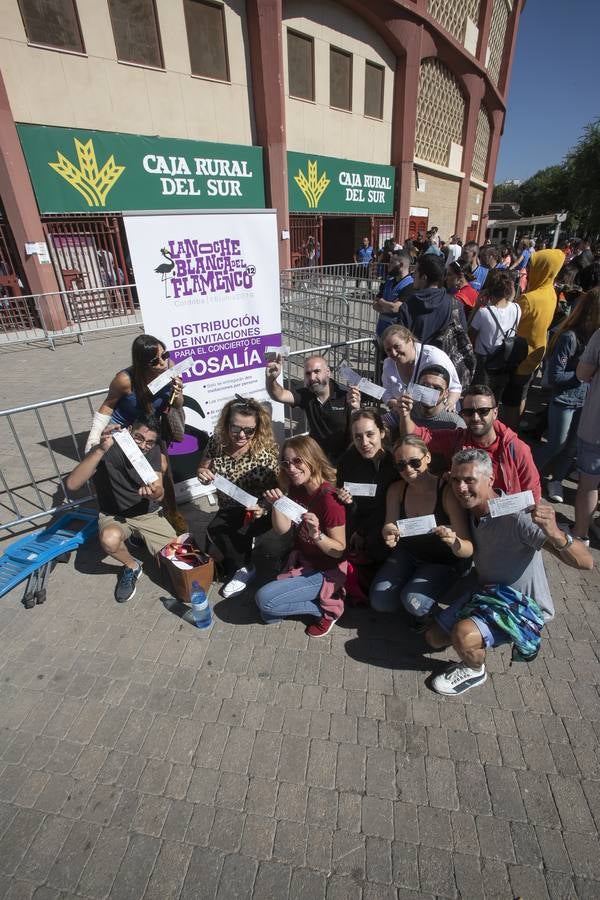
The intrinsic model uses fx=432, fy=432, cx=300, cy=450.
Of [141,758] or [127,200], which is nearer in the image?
[141,758]

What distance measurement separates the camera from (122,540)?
361 centimetres

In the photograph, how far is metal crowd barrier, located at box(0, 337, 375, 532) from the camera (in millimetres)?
4309

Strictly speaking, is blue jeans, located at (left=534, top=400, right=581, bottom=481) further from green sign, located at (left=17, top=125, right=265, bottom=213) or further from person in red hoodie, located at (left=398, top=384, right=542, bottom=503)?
green sign, located at (left=17, top=125, right=265, bottom=213)

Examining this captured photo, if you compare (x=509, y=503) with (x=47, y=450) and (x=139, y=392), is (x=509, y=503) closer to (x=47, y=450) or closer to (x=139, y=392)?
(x=139, y=392)

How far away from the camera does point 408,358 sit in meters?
3.67

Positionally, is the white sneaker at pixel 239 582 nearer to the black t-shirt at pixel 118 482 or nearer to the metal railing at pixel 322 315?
the black t-shirt at pixel 118 482

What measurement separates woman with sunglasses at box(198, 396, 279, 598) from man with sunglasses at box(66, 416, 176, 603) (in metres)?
0.43

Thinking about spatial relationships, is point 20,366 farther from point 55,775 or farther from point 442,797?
point 442,797

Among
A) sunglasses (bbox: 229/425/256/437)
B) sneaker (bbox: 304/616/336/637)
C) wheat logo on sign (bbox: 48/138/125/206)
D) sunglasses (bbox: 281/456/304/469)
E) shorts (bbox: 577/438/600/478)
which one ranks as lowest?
sneaker (bbox: 304/616/336/637)

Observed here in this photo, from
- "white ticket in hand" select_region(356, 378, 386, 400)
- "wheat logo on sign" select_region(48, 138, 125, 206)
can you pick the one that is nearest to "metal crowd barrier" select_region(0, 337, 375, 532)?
"white ticket in hand" select_region(356, 378, 386, 400)

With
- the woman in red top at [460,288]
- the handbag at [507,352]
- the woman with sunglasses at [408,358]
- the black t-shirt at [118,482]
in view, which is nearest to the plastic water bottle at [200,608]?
the black t-shirt at [118,482]

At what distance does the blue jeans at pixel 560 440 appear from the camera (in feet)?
14.6

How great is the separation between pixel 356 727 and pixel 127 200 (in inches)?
531

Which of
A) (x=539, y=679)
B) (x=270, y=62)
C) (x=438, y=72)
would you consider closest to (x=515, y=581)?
(x=539, y=679)
